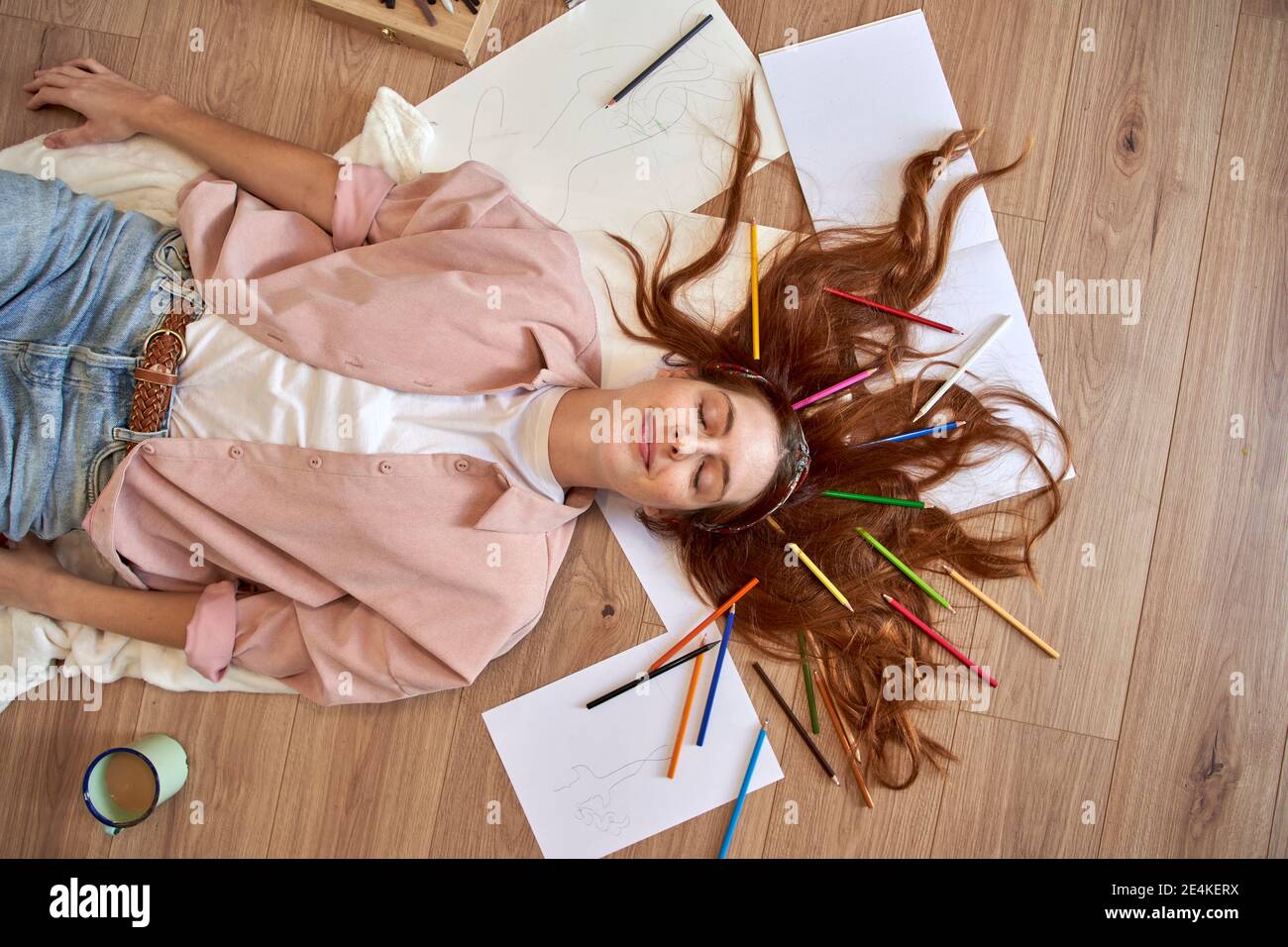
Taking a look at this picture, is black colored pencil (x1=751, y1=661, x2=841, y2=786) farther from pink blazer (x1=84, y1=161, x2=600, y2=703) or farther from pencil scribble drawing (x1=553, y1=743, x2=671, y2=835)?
pink blazer (x1=84, y1=161, x2=600, y2=703)

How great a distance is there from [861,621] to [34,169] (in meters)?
1.50

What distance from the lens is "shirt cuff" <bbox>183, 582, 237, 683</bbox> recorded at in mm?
1180

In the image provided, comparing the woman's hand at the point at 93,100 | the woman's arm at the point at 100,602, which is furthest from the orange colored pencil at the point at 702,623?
the woman's hand at the point at 93,100

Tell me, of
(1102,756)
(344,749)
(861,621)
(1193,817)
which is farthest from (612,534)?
(1193,817)

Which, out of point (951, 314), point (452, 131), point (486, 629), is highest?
point (452, 131)

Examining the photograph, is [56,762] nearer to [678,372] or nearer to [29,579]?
[29,579]

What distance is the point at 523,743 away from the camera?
4.33ft

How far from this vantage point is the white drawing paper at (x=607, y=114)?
135 centimetres

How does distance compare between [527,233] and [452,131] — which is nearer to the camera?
[527,233]

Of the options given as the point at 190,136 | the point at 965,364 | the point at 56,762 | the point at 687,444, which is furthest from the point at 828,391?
the point at 56,762

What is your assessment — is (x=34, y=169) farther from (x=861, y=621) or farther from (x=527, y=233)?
(x=861, y=621)

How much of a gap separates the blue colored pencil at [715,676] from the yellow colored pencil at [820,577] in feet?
0.45

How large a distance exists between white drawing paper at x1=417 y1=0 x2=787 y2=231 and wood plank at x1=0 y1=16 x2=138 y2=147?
53cm

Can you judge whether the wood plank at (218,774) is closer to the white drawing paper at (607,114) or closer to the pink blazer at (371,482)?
the pink blazer at (371,482)
